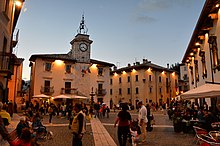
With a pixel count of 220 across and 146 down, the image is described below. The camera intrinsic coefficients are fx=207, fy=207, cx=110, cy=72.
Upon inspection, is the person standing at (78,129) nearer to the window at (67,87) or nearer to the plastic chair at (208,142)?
the plastic chair at (208,142)

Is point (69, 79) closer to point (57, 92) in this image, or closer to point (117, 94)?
point (57, 92)

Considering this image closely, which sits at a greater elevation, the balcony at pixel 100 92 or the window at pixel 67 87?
the window at pixel 67 87

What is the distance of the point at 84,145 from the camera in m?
9.14

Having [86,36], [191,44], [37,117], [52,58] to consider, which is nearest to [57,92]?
[52,58]

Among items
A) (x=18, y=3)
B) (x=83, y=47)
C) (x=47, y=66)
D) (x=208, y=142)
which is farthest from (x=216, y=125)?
(x=83, y=47)

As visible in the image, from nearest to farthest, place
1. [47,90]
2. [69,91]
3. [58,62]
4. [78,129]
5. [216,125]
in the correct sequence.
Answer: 1. [78,129]
2. [216,125]
3. [47,90]
4. [58,62]
5. [69,91]

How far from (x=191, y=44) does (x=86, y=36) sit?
81.6ft

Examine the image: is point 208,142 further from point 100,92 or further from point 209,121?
point 100,92

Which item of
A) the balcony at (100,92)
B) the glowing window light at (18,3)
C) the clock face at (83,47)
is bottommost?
the balcony at (100,92)

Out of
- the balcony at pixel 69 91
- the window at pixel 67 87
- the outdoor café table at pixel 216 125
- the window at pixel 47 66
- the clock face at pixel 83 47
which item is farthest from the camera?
the clock face at pixel 83 47

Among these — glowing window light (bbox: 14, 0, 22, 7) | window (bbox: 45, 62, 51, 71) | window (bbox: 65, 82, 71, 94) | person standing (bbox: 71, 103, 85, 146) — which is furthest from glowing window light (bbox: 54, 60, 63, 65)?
person standing (bbox: 71, 103, 85, 146)

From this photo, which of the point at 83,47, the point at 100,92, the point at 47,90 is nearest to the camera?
the point at 47,90

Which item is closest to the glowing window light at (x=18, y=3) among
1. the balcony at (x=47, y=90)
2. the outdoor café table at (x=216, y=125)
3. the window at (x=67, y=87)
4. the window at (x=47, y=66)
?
the outdoor café table at (x=216, y=125)

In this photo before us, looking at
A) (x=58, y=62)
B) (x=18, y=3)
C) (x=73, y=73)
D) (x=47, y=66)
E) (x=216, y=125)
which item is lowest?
(x=216, y=125)
